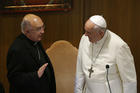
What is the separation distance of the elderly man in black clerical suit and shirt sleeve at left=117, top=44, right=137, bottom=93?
0.74 m

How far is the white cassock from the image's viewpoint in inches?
90.7

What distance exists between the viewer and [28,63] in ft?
8.18

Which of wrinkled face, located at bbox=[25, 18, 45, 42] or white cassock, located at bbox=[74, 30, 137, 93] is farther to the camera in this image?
wrinkled face, located at bbox=[25, 18, 45, 42]

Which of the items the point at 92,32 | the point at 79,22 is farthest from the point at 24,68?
the point at 79,22

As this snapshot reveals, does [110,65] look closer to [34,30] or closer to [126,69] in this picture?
[126,69]

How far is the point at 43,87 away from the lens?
258cm

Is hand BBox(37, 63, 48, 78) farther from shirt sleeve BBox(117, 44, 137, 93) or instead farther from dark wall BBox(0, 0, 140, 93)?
dark wall BBox(0, 0, 140, 93)

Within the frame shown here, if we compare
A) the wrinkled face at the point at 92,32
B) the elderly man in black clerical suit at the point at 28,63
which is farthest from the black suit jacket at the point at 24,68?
the wrinkled face at the point at 92,32

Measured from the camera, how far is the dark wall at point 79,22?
3256 millimetres

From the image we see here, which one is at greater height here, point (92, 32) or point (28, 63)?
point (92, 32)

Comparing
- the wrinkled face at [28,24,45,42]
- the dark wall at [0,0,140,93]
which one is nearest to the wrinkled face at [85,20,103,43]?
the wrinkled face at [28,24,45,42]

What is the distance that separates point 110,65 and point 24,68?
86 centimetres

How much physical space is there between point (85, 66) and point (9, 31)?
1.74 meters

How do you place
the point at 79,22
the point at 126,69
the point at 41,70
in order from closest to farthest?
the point at 126,69
the point at 41,70
the point at 79,22
